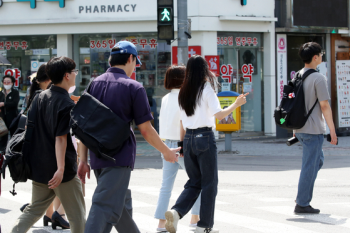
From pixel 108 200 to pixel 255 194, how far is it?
4253 millimetres

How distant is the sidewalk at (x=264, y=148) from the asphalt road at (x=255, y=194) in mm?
49

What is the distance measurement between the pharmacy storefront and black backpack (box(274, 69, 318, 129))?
878cm

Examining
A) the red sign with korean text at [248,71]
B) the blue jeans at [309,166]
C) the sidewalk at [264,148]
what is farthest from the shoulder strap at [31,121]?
the red sign with korean text at [248,71]

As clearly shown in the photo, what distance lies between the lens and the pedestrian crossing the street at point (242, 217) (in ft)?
18.8

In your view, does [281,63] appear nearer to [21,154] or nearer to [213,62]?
[213,62]

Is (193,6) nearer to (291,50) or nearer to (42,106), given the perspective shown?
(291,50)

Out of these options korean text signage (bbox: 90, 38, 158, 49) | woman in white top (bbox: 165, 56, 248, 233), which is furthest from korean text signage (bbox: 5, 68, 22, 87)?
woman in white top (bbox: 165, 56, 248, 233)

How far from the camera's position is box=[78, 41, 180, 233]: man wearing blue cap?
394 centimetres

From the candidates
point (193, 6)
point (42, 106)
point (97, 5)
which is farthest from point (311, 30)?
point (42, 106)

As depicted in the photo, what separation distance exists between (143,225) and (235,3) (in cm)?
1080

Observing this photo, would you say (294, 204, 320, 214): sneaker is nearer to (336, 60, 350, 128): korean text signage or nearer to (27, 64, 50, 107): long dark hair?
(27, 64, 50, 107): long dark hair

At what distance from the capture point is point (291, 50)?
1656 cm

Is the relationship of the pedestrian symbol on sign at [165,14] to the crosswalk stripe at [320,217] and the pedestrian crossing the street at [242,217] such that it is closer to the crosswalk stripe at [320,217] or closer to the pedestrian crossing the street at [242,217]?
the pedestrian crossing the street at [242,217]

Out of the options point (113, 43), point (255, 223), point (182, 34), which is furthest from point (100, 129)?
point (113, 43)
